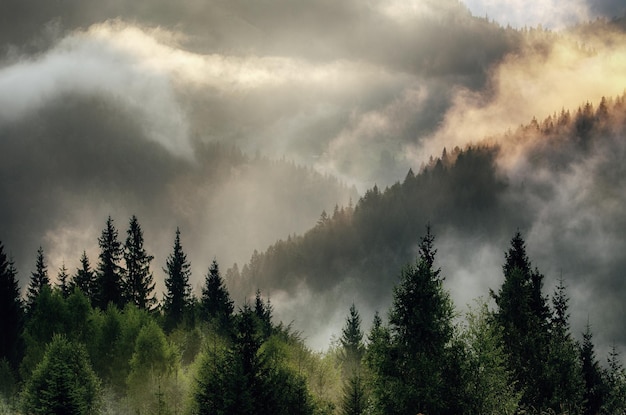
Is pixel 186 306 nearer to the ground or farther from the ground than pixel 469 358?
farther from the ground

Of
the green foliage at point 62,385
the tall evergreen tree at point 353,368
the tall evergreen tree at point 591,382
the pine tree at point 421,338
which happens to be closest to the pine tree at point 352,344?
the tall evergreen tree at point 353,368

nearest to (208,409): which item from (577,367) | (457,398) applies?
(457,398)

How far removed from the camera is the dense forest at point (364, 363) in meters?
34.2

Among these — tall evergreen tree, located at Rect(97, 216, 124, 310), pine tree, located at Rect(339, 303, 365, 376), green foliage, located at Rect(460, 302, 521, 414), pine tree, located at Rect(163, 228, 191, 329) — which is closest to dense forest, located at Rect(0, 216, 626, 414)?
green foliage, located at Rect(460, 302, 521, 414)

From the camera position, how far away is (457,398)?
110ft

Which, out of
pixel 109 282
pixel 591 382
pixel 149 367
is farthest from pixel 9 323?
pixel 591 382

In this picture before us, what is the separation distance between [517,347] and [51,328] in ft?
150

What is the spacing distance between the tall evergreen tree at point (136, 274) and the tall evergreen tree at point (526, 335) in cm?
5582

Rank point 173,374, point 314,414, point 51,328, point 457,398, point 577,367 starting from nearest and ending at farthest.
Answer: point 457,398, point 577,367, point 314,414, point 173,374, point 51,328

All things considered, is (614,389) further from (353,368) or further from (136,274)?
(136,274)

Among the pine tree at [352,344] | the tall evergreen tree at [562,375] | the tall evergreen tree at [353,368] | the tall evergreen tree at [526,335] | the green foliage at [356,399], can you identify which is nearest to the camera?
the tall evergreen tree at [562,375]

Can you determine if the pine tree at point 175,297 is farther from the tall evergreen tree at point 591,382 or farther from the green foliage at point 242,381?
the green foliage at point 242,381

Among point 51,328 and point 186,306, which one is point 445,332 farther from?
point 186,306

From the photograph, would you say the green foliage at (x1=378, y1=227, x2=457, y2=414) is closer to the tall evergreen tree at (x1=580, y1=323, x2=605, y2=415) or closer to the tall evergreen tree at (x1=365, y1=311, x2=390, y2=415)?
the tall evergreen tree at (x1=365, y1=311, x2=390, y2=415)
